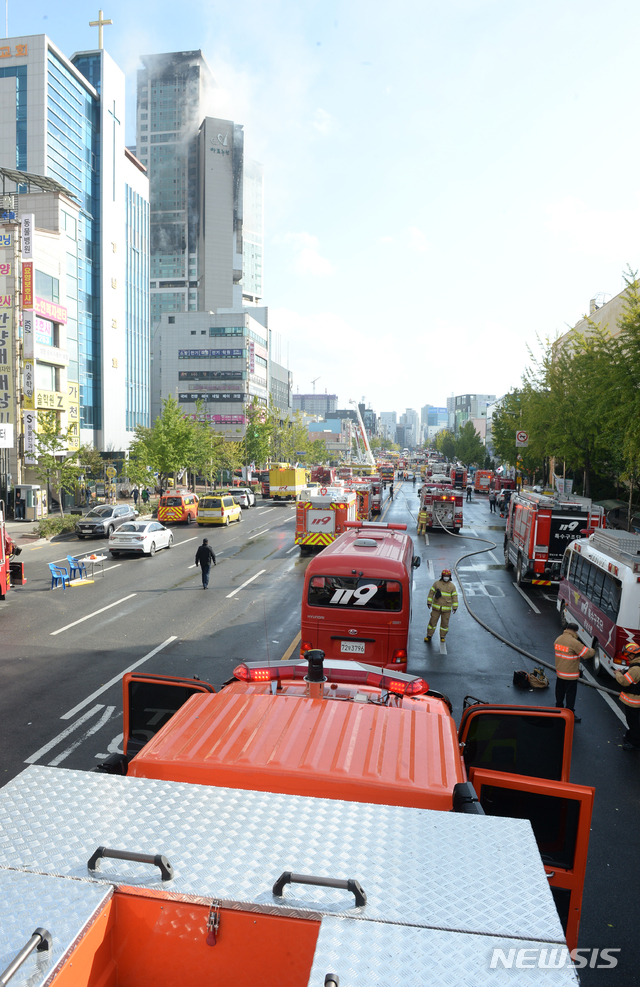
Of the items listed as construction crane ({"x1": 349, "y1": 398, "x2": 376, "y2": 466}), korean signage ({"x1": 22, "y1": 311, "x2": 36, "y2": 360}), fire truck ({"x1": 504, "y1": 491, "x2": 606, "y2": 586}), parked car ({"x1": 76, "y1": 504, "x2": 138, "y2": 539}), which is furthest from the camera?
construction crane ({"x1": 349, "y1": 398, "x2": 376, "y2": 466})

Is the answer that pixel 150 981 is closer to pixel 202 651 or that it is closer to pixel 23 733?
pixel 23 733

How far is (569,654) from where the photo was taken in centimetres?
915

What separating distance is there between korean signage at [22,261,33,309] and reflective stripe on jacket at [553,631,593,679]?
36.9 metres

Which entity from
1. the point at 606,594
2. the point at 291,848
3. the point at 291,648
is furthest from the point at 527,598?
the point at 291,848

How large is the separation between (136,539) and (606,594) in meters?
18.5

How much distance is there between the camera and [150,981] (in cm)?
219

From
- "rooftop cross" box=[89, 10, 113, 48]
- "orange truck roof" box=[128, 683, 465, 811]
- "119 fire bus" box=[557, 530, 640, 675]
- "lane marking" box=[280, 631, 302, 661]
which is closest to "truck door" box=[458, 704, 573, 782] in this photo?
"orange truck roof" box=[128, 683, 465, 811]

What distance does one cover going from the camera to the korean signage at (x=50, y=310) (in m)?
37.2

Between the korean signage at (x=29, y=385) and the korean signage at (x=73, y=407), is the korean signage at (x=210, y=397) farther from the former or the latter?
the korean signage at (x=29, y=385)

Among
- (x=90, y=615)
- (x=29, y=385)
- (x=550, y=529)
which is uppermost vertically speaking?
(x=29, y=385)

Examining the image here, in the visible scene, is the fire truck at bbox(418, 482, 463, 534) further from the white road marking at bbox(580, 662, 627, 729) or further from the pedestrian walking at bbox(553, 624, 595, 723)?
the pedestrian walking at bbox(553, 624, 595, 723)

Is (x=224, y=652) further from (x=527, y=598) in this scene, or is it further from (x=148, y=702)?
(x=527, y=598)

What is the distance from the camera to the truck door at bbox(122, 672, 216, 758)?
5766 mm

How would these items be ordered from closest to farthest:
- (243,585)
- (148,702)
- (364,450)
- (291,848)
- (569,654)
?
1. (291,848)
2. (148,702)
3. (569,654)
4. (243,585)
5. (364,450)
